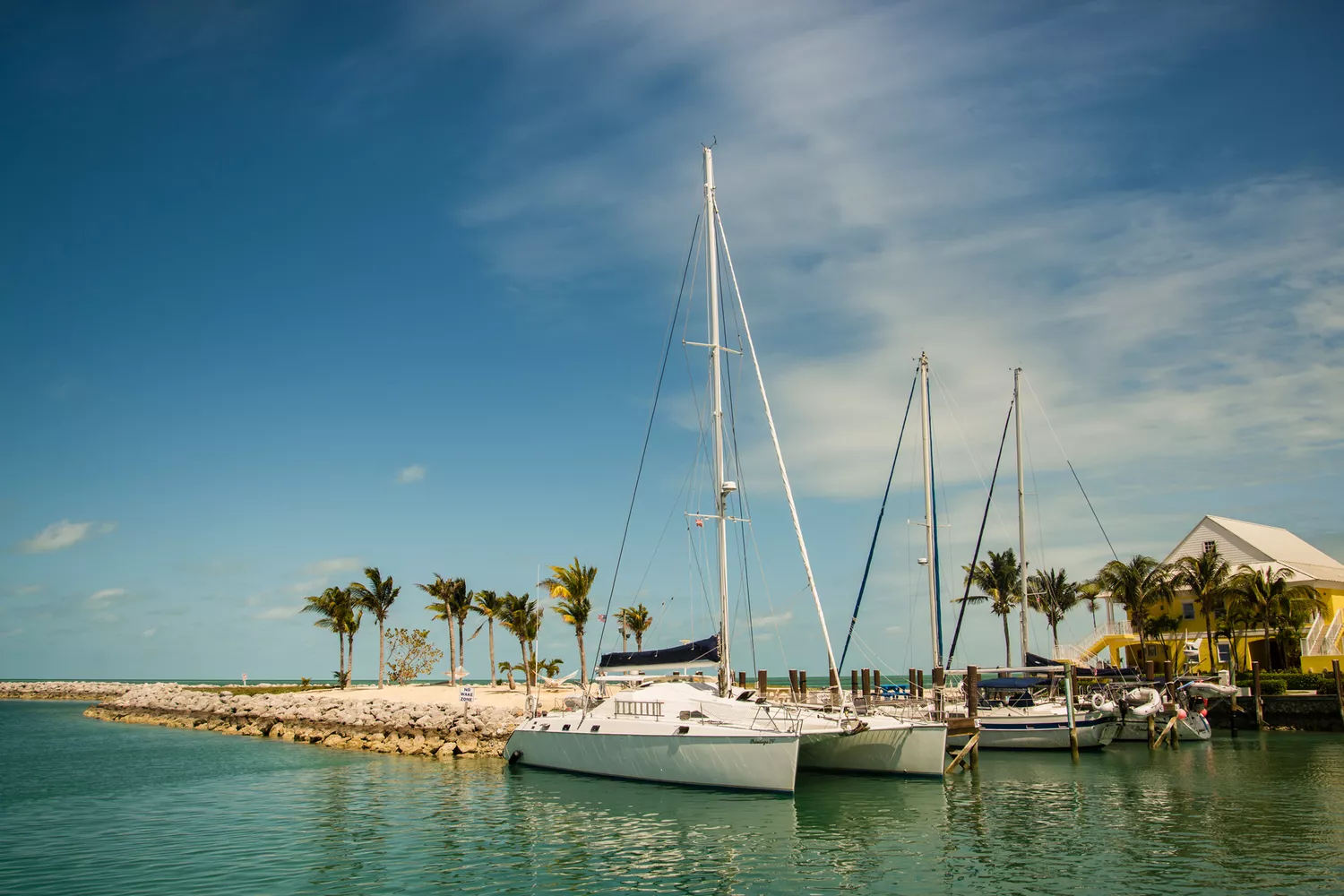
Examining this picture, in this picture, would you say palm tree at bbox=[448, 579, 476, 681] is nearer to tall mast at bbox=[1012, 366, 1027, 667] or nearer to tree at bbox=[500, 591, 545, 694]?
tree at bbox=[500, 591, 545, 694]

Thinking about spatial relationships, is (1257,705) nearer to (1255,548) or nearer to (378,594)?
(1255,548)

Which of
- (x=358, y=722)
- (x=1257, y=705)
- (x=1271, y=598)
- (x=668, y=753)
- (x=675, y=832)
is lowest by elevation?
(x=1257, y=705)

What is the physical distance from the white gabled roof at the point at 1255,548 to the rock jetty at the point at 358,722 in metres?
49.7

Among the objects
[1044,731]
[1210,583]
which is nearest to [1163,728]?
[1044,731]

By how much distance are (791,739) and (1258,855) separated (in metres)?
10.7

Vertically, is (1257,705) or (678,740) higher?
(678,740)

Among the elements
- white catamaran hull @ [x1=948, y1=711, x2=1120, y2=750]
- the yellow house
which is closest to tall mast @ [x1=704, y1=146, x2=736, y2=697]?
white catamaran hull @ [x1=948, y1=711, x2=1120, y2=750]

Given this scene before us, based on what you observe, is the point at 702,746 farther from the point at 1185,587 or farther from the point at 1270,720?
the point at 1185,587

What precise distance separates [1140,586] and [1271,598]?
6865 mm

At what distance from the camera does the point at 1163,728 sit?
40.3m

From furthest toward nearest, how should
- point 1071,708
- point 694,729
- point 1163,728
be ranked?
point 1163,728
point 1071,708
point 694,729

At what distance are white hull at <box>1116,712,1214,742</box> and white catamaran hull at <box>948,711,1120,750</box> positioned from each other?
2.08 meters

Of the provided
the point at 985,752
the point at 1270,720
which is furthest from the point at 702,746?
the point at 1270,720

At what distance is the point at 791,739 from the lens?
2425cm
